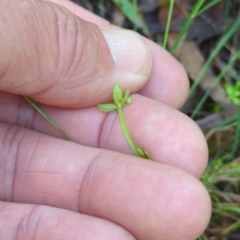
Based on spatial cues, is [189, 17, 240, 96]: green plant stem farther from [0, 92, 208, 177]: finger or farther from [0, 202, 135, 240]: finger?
[0, 202, 135, 240]: finger

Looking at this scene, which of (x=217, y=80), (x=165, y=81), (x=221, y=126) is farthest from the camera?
(x=217, y=80)

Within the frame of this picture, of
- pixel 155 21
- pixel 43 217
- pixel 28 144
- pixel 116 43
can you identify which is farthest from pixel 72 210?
pixel 155 21

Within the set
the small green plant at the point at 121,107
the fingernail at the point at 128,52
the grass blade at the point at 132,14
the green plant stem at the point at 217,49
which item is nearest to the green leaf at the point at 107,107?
the small green plant at the point at 121,107

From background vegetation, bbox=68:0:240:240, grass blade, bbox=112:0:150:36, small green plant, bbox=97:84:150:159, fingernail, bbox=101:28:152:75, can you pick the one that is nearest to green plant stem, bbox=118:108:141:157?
small green plant, bbox=97:84:150:159

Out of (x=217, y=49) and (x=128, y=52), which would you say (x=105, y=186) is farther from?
(x=217, y=49)

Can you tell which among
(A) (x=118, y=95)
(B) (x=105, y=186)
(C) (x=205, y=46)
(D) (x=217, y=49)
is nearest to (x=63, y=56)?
(A) (x=118, y=95)

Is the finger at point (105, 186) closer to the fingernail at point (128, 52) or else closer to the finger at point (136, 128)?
the finger at point (136, 128)
